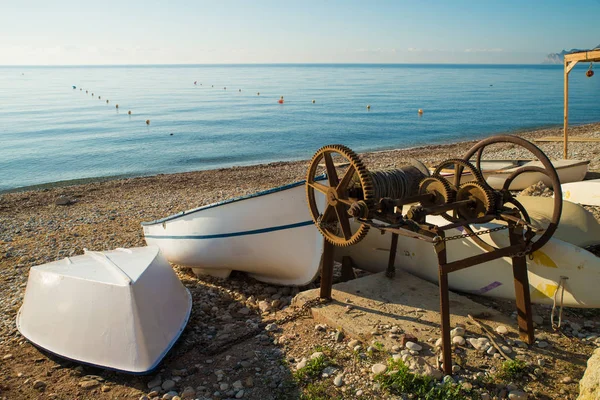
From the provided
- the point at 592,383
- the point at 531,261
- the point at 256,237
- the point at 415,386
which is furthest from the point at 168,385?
the point at 531,261

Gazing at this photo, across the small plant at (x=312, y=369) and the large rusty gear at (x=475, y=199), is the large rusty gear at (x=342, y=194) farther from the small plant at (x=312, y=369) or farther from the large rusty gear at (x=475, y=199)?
the small plant at (x=312, y=369)

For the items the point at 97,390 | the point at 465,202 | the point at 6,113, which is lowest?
the point at 97,390

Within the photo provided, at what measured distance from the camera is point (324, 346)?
17.7 feet

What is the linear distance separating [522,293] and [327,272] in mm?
2299

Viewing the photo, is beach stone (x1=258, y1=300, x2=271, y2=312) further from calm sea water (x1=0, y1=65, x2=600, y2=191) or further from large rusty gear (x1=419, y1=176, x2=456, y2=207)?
calm sea water (x1=0, y1=65, x2=600, y2=191)

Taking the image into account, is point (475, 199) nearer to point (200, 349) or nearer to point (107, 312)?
point (200, 349)

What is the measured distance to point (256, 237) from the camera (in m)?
7.49

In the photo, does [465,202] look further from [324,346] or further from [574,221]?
[574,221]

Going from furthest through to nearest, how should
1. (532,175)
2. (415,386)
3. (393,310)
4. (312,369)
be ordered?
(532,175), (393,310), (312,369), (415,386)

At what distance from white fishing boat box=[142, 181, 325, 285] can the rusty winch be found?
0.98 meters

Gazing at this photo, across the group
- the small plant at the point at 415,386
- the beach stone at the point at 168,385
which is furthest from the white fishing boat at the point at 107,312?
the small plant at the point at 415,386

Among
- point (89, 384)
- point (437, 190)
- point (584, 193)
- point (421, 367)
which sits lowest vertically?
point (89, 384)

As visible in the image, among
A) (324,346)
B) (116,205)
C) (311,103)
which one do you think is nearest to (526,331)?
(324,346)

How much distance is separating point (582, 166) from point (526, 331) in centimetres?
911
